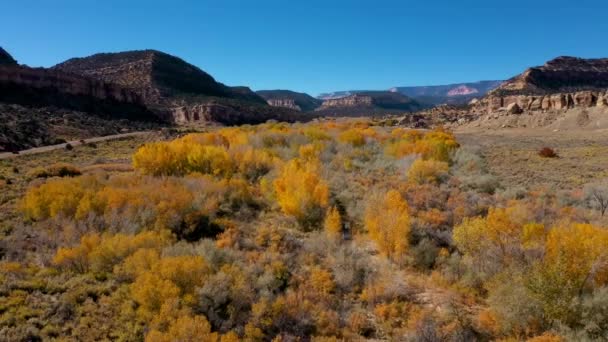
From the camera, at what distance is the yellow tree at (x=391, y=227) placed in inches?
408

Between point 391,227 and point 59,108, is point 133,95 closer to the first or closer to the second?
point 59,108

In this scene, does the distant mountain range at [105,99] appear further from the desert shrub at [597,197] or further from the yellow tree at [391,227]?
the desert shrub at [597,197]

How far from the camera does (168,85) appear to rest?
9006 centimetres

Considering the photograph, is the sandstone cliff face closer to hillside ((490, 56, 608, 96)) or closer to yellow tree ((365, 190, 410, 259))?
yellow tree ((365, 190, 410, 259))

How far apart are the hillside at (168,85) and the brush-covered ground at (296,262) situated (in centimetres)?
6187

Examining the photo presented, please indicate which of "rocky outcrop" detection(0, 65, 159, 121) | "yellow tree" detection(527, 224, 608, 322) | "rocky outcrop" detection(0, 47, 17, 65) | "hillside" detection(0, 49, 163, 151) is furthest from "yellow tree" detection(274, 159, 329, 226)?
"rocky outcrop" detection(0, 47, 17, 65)

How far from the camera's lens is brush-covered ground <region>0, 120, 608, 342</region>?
714 cm

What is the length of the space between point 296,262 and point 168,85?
88.4 meters

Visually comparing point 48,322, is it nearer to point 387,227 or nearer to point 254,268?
point 254,268

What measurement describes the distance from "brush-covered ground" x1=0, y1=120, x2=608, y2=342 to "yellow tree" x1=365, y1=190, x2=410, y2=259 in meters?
0.05

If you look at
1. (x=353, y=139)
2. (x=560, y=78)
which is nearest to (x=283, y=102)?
(x=560, y=78)

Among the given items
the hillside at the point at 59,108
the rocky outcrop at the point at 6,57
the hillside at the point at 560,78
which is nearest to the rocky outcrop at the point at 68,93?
the hillside at the point at 59,108

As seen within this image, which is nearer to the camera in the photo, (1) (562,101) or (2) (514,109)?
(1) (562,101)

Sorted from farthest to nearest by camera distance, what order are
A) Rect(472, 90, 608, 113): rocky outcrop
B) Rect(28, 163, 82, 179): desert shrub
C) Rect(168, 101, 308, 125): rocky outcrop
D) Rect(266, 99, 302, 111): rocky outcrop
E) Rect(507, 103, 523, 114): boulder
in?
Rect(266, 99, 302, 111): rocky outcrop
Rect(168, 101, 308, 125): rocky outcrop
Rect(507, 103, 523, 114): boulder
Rect(472, 90, 608, 113): rocky outcrop
Rect(28, 163, 82, 179): desert shrub
